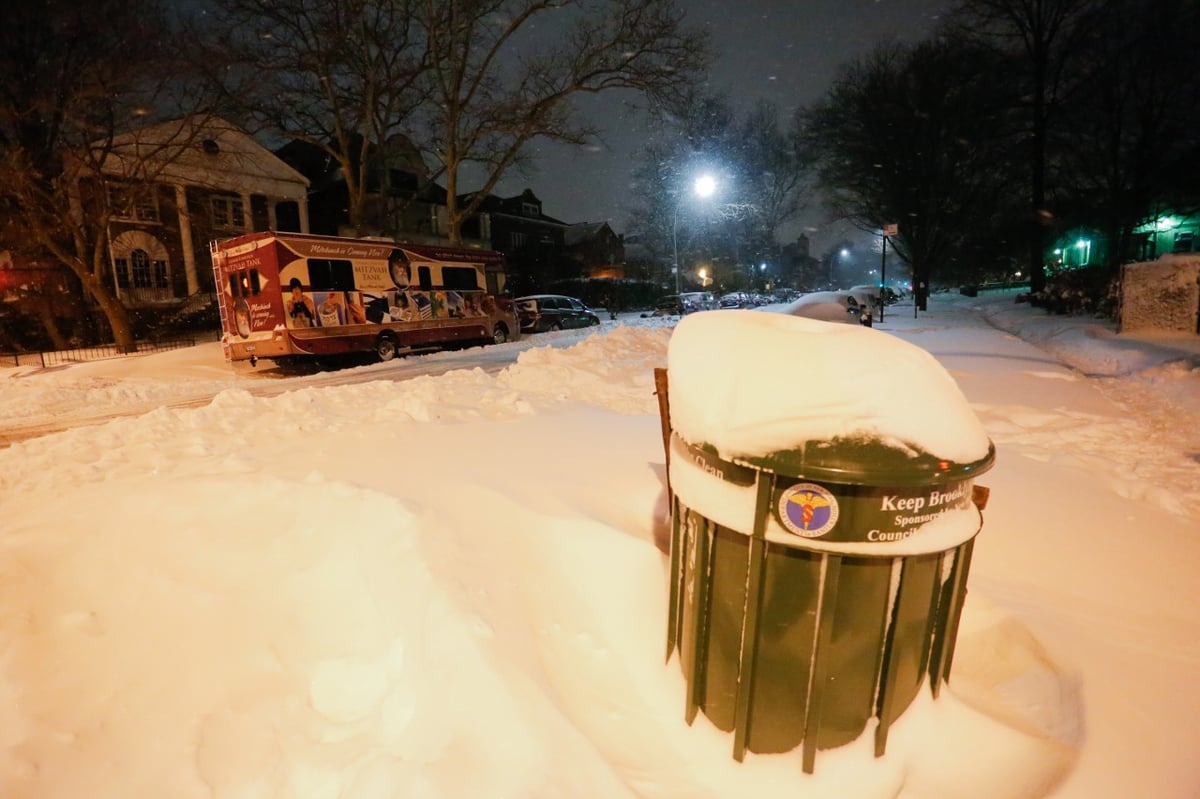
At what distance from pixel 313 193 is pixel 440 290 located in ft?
109

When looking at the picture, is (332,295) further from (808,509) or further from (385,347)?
(808,509)

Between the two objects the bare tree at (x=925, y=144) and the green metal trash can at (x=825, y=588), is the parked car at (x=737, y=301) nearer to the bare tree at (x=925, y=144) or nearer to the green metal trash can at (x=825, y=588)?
the bare tree at (x=925, y=144)

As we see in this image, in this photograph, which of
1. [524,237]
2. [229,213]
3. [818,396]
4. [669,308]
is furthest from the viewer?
[524,237]

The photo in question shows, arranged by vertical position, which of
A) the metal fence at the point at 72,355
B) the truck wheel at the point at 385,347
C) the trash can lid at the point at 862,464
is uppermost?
the trash can lid at the point at 862,464

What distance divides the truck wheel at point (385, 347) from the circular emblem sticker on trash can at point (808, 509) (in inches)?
620

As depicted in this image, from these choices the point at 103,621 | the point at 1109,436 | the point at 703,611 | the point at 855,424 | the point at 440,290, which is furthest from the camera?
the point at 440,290

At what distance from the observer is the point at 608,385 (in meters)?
7.95

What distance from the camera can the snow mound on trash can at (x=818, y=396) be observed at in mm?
2064

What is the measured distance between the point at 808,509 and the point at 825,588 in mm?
286

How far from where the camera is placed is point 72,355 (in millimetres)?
19859

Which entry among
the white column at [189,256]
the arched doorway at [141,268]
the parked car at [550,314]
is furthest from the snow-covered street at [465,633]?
the white column at [189,256]

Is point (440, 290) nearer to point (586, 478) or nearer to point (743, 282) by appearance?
point (586, 478)

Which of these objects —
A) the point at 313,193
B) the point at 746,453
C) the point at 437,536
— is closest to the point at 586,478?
the point at 437,536

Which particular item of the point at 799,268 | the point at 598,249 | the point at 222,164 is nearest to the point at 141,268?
the point at 222,164
